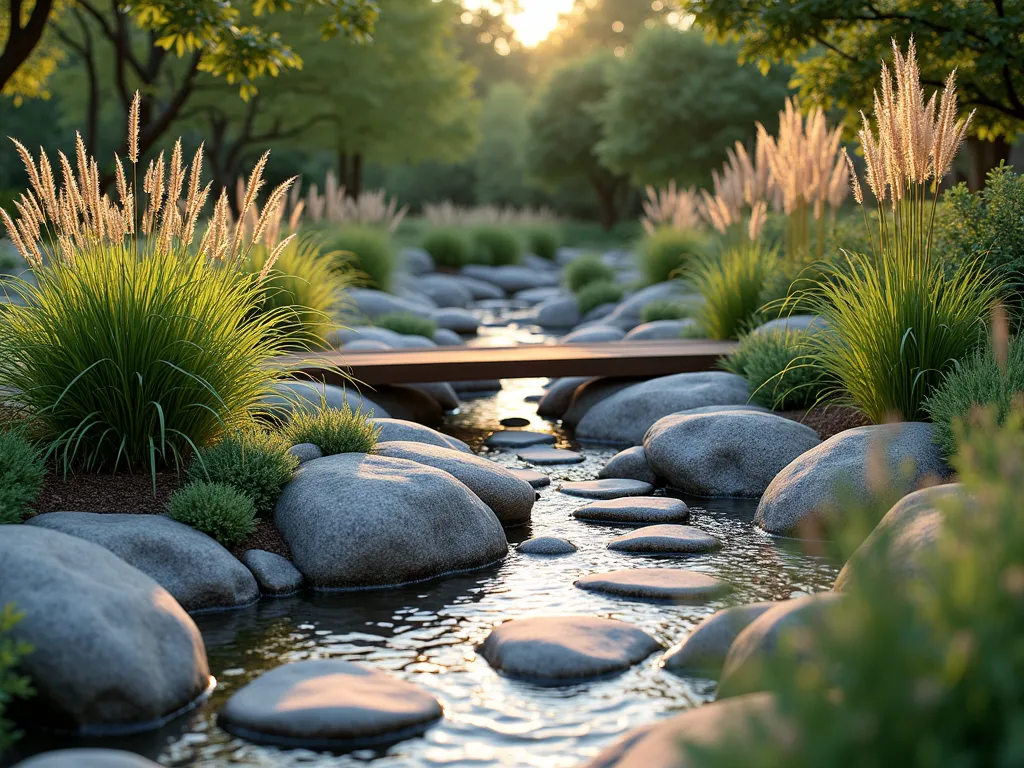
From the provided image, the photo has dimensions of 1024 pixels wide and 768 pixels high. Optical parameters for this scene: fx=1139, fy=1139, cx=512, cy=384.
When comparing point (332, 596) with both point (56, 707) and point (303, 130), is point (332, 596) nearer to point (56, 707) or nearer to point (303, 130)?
point (56, 707)

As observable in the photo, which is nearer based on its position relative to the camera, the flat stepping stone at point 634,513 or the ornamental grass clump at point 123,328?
the ornamental grass clump at point 123,328

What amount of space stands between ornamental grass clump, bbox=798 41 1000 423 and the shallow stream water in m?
1.14

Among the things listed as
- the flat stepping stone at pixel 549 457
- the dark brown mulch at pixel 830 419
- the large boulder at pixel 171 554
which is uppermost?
the dark brown mulch at pixel 830 419

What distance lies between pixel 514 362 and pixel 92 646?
586cm

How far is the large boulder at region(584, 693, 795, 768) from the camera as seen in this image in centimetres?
217

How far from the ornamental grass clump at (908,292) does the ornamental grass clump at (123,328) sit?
132 inches

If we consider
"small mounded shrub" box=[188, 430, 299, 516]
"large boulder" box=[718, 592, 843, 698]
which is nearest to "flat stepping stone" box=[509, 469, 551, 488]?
"small mounded shrub" box=[188, 430, 299, 516]

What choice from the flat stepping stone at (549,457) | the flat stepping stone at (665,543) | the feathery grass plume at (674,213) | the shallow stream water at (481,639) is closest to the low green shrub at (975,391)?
the shallow stream water at (481,639)

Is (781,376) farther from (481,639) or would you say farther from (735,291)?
(481,639)

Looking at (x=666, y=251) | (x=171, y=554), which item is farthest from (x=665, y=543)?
(x=666, y=251)

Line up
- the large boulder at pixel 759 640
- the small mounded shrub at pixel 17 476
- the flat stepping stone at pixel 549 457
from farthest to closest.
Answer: the flat stepping stone at pixel 549 457, the small mounded shrub at pixel 17 476, the large boulder at pixel 759 640

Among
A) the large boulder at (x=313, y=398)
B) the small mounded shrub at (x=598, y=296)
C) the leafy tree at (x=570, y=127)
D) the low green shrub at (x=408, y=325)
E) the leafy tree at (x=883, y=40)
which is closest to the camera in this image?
the large boulder at (x=313, y=398)

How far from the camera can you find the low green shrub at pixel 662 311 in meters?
13.1

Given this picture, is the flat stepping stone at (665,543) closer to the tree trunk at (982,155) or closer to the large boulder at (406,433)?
the large boulder at (406,433)
